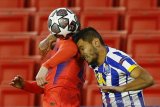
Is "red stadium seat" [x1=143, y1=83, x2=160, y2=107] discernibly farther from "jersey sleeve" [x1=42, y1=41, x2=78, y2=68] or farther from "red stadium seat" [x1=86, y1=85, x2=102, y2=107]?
"jersey sleeve" [x1=42, y1=41, x2=78, y2=68]

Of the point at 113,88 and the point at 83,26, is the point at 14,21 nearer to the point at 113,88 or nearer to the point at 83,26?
the point at 83,26

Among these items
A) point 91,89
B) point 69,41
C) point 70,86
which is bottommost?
point 91,89

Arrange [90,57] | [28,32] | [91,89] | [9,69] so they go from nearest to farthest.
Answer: [90,57]
[91,89]
[9,69]
[28,32]

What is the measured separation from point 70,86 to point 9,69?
1691 millimetres

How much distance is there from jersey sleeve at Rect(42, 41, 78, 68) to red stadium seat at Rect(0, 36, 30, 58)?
185 cm

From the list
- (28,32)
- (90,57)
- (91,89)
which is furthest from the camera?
(28,32)

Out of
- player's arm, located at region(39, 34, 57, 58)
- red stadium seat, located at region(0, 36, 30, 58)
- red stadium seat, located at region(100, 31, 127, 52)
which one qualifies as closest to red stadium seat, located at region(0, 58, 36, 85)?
red stadium seat, located at region(0, 36, 30, 58)

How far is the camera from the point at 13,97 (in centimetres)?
477

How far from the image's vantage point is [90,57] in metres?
3.19

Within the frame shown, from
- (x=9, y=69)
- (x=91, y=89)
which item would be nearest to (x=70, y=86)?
(x=91, y=89)

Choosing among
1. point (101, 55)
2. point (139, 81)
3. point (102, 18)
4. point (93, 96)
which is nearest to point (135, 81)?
point (139, 81)

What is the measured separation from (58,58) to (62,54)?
0.03 meters

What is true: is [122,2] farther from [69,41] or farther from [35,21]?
[69,41]

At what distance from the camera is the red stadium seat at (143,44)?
16.5 feet
